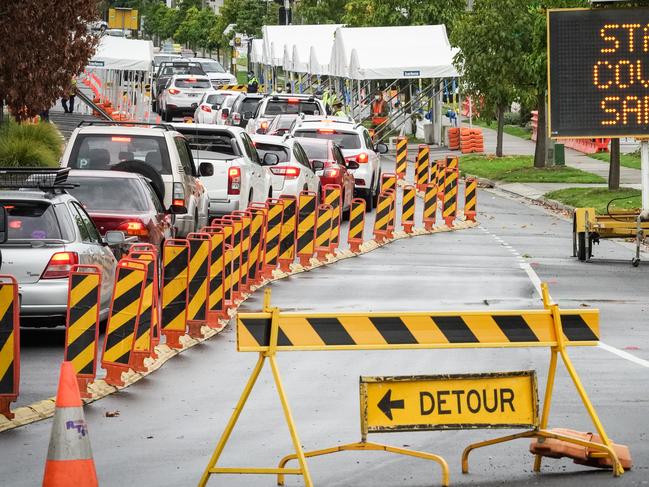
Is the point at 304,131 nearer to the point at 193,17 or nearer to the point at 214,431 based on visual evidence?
the point at 214,431

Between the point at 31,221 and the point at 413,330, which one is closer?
the point at 413,330

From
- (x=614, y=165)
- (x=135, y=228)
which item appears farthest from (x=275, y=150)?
(x=135, y=228)

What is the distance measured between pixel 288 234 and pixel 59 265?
7.70 m

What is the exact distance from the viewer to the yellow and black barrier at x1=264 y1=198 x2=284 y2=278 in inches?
874

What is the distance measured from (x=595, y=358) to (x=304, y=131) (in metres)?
19.1

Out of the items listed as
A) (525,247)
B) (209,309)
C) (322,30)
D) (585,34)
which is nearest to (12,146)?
(525,247)

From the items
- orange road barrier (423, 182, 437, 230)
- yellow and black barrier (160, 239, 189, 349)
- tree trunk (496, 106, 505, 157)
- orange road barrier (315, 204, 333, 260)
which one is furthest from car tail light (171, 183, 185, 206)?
tree trunk (496, 106, 505, 157)

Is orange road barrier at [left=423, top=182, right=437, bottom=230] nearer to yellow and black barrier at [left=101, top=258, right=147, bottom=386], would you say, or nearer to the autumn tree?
the autumn tree

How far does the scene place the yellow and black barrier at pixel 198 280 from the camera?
53.0ft

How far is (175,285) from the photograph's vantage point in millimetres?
15906

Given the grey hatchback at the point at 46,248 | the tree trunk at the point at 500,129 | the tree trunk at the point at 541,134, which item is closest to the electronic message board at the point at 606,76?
the grey hatchback at the point at 46,248

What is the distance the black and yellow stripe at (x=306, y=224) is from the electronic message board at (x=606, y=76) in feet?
12.0

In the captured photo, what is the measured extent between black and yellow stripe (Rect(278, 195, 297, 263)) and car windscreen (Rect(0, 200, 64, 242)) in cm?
724

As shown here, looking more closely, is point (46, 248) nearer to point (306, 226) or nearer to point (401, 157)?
point (306, 226)
